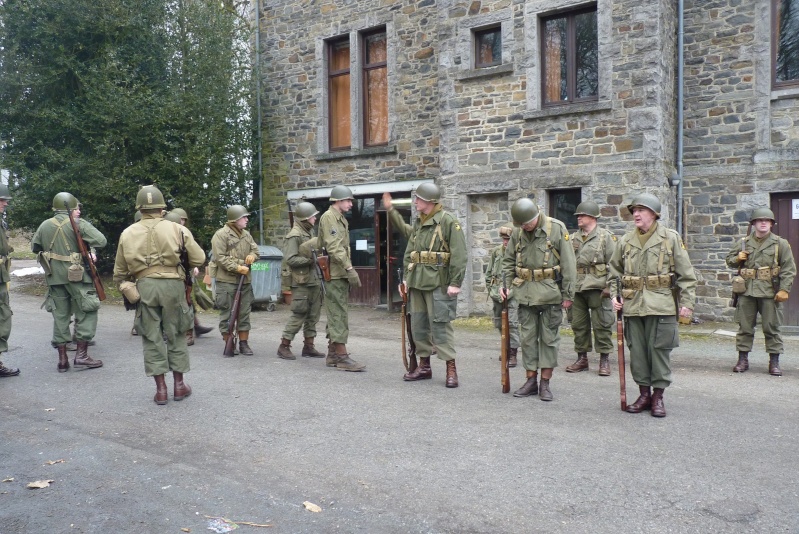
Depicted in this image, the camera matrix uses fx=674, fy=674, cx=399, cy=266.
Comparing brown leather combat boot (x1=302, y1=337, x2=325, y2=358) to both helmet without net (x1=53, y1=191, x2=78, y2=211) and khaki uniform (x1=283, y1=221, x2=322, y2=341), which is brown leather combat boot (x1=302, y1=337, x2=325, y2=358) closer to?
khaki uniform (x1=283, y1=221, x2=322, y2=341)

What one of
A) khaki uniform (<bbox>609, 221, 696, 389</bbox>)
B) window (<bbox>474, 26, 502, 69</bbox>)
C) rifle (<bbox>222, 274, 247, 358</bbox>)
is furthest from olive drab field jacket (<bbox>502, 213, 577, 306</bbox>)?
window (<bbox>474, 26, 502, 69</bbox>)

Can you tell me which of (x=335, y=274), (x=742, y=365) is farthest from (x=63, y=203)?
(x=742, y=365)

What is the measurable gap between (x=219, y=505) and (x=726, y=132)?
36.8 feet

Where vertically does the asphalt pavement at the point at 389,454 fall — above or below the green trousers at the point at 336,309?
below

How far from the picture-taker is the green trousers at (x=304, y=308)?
29.0ft

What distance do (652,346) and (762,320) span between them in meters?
3.04

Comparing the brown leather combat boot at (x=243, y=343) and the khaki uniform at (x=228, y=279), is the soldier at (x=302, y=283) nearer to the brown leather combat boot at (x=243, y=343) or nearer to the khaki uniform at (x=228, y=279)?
the brown leather combat boot at (x=243, y=343)

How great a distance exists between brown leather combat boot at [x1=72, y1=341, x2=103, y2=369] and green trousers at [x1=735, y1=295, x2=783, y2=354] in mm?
7905

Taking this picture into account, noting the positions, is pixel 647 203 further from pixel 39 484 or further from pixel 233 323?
pixel 233 323

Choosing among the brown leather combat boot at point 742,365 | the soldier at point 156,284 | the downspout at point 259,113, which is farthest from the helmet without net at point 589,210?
the downspout at point 259,113

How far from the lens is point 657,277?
19.9ft

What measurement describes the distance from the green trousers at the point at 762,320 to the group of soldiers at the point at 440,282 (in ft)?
0.05

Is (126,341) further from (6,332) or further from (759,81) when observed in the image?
(759,81)

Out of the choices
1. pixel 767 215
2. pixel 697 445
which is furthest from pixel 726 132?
pixel 697 445
